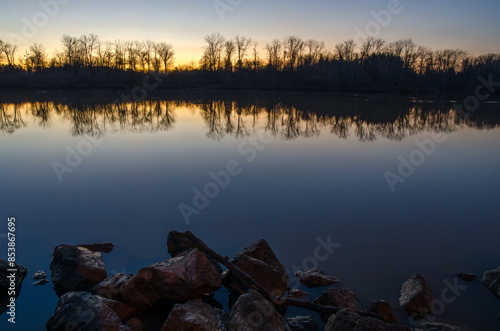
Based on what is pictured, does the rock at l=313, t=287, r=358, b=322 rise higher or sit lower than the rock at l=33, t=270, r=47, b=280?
higher

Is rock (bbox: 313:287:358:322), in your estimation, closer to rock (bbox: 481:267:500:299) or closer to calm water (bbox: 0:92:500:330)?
calm water (bbox: 0:92:500:330)

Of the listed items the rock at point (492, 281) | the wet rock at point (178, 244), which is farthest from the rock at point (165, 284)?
the rock at point (492, 281)

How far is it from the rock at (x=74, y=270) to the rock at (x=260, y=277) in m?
1.39

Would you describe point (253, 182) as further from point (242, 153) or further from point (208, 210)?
point (242, 153)

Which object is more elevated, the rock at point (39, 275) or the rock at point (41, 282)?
the rock at point (39, 275)

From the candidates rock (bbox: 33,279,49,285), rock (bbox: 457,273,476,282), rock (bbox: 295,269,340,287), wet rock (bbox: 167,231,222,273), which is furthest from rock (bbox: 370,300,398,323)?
rock (bbox: 33,279,49,285)

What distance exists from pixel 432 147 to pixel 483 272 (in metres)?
8.23

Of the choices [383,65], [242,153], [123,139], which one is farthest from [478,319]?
[383,65]

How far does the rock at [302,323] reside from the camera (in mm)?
2754

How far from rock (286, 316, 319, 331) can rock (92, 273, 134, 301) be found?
62.8 inches

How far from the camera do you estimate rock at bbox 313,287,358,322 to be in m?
2.96

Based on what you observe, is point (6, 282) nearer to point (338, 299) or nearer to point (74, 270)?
point (74, 270)

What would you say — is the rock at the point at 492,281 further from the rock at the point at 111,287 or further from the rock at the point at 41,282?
the rock at the point at 41,282

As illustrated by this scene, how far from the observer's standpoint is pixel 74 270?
3316mm
